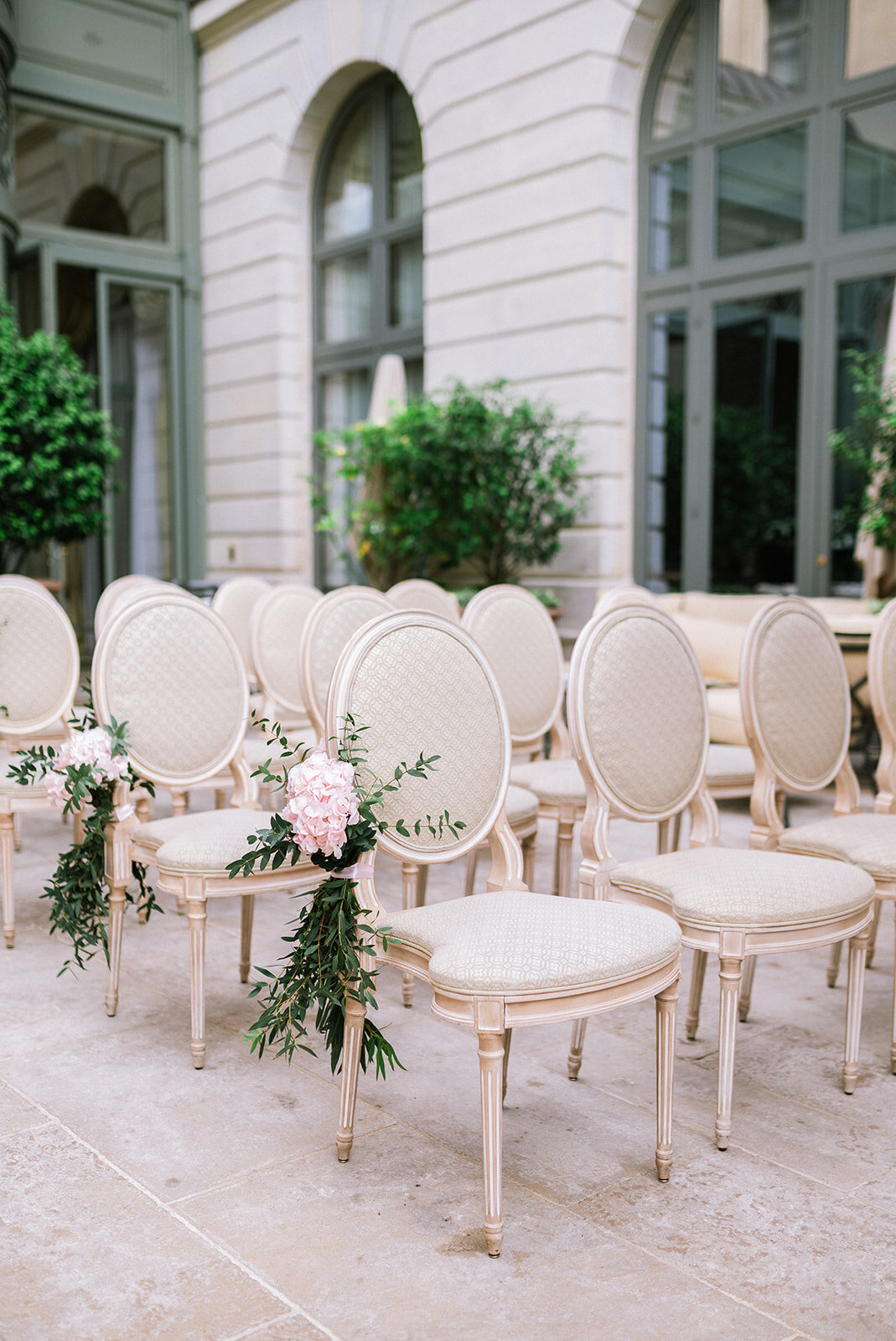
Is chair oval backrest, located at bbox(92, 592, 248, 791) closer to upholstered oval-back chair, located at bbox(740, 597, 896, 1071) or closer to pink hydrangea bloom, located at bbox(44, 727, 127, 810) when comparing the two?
pink hydrangea bloom, located at bbox(44, 727, 127, 810)

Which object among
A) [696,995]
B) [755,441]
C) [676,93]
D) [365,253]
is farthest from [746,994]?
[365,253]

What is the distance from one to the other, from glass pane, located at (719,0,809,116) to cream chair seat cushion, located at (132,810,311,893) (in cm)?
545

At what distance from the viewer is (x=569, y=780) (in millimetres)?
3270

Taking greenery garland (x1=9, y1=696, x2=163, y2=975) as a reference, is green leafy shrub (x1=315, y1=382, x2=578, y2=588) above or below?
above

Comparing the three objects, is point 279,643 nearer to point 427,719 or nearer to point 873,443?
point 427,719

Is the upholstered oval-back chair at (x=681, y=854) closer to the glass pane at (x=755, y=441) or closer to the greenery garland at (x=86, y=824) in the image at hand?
the greenery garland at (x=86, y=824)

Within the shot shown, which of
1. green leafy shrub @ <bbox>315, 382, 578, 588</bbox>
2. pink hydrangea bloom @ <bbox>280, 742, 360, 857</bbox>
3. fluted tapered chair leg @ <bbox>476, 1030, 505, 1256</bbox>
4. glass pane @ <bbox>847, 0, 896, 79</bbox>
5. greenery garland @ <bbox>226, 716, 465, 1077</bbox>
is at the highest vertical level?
glass pane @ <bbox>847, 0, 896, 79</bbox>

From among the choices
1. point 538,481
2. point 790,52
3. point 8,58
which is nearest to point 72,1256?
point 538,481

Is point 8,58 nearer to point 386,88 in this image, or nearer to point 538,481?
point 386,88

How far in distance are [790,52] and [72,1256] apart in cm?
667

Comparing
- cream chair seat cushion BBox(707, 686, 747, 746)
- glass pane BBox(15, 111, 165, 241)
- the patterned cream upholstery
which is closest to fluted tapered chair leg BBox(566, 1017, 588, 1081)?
the patterned cream upholstery

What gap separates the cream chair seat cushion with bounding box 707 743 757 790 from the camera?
3.22 m

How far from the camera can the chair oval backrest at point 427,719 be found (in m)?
2.13

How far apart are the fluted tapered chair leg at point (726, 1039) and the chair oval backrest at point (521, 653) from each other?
1530mm
